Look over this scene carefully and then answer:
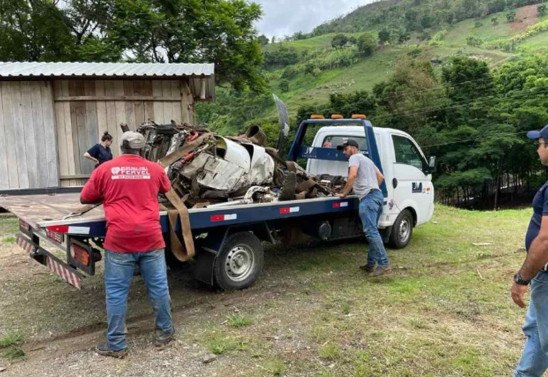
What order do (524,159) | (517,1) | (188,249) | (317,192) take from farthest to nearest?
(517,1) < (524,159) < (317,192) < (188,249)

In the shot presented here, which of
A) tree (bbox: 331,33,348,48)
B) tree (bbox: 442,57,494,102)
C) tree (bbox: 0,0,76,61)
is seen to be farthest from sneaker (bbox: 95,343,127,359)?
tree (bbox: 331,33,348,48)

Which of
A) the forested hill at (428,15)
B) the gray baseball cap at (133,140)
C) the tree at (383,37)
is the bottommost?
the gray baseball cap at (133,140)

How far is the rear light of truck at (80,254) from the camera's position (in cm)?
414

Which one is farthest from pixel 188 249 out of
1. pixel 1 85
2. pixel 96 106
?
pixel 1 85

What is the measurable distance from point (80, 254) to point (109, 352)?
87 centimetres

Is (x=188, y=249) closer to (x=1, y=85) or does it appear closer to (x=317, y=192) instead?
(x=317, y=192)

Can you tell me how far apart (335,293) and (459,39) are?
10039 centimetres

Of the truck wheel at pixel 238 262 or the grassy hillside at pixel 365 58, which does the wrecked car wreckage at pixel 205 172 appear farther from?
the grassy hillside at pixel 365 58

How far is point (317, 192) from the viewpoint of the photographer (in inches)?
252

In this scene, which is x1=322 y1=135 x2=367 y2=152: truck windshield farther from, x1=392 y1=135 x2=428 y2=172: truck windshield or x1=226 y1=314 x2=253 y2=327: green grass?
x1=226 y1=314 x2=253 y2=327: green grass

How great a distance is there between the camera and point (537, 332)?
312 cm

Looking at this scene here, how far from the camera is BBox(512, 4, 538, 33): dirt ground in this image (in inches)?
3732

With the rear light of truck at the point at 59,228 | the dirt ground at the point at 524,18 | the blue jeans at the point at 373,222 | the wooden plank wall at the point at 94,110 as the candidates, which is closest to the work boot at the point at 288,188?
the blue jeans at the point at 373,222

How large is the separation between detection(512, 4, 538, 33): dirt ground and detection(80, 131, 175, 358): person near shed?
104 metres
